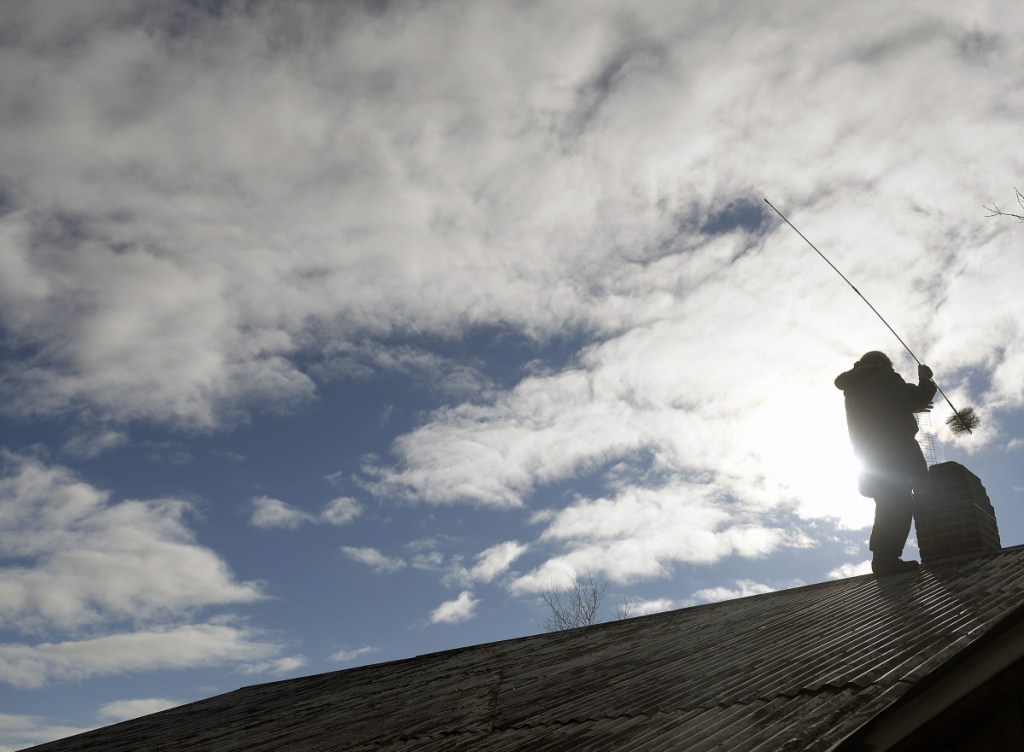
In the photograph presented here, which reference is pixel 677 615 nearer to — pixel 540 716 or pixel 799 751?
pixel 540 716

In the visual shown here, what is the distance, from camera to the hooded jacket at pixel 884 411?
7.97 meters

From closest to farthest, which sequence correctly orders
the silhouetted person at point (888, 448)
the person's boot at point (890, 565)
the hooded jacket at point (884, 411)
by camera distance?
1. the person's boot at point (890, 565)
2. the silhouetted person at point (888, 448)
3. the hooded jacket at point (884, 411)

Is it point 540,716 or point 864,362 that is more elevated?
point 864,362

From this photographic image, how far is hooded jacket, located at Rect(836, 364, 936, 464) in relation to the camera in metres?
7.97

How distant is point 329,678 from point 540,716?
22.2 ft

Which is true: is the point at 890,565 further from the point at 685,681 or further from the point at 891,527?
the point at 685,681

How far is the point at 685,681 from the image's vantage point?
18.3ft

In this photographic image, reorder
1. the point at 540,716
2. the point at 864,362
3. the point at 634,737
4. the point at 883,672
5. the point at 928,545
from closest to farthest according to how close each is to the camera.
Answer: the point at 883,672
the point at 634,737
the point at 540,716
the point at 928,545
the point at 864,362

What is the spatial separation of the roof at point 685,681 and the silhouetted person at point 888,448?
477mm

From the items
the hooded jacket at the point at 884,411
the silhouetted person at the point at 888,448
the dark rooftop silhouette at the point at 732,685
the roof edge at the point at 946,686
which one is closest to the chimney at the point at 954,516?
the dark rooftop silhouette at the point at 732,685

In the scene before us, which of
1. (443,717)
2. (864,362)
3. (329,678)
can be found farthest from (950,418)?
(329,678)

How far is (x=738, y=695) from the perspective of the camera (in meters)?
Result: 4.70

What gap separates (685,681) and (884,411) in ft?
12.5

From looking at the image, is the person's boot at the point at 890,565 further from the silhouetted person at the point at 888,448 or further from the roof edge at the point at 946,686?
the roof edge at the point at 946,686
